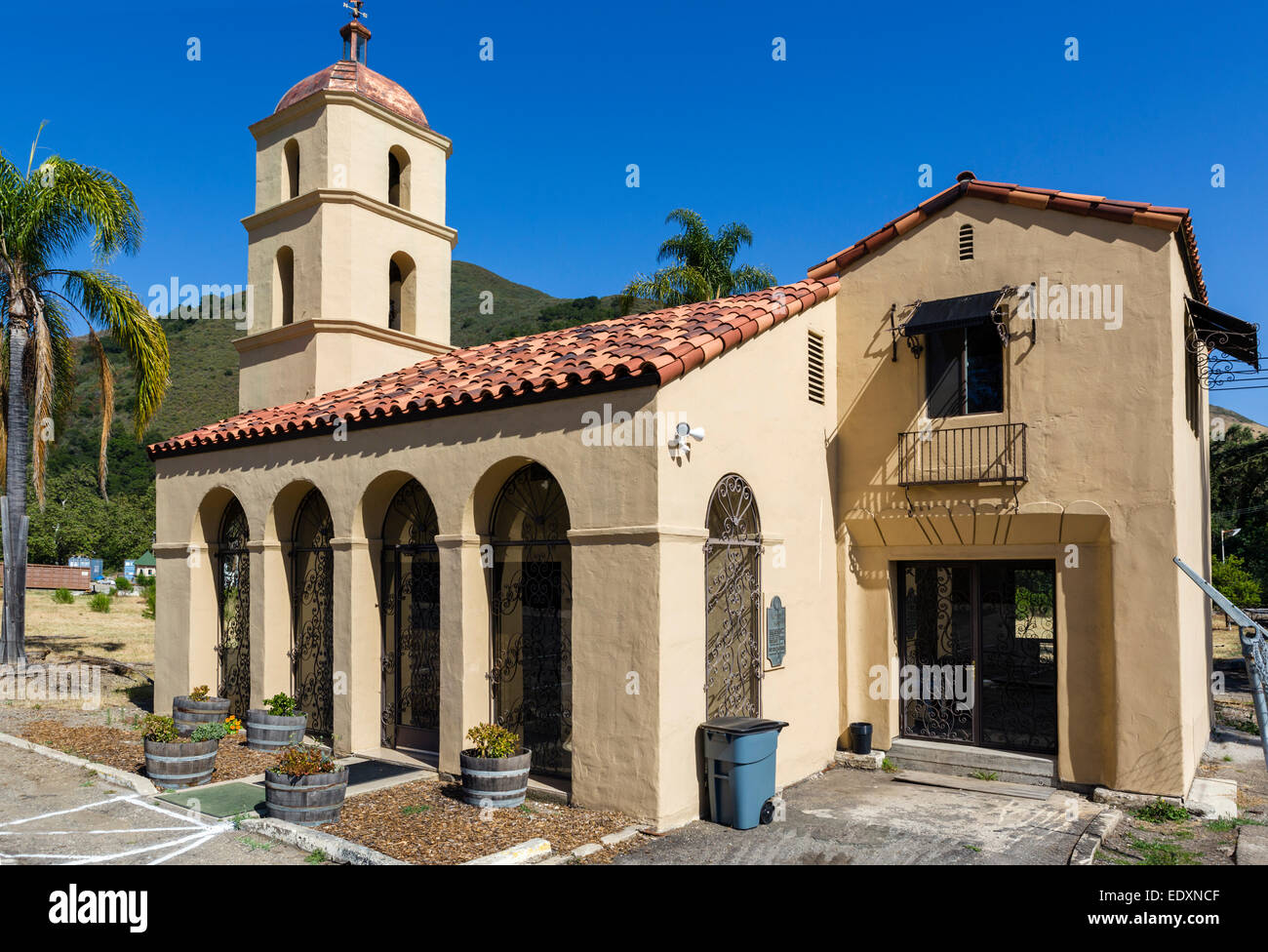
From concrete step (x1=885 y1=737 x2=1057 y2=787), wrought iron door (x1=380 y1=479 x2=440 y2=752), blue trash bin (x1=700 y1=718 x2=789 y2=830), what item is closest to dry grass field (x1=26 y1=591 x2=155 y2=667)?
wrought iron door (x1=380 y1=479 x2=440 y2=752)

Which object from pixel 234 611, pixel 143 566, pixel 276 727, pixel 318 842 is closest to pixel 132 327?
pixel 234 611

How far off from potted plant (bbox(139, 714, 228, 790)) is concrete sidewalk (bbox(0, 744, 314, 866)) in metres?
0.35

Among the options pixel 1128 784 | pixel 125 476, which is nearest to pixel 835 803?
pixel 1128 784

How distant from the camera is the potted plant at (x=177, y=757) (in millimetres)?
9977

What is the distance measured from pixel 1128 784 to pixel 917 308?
19.0ft

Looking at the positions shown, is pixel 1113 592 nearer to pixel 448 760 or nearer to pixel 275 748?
pixel 448 760

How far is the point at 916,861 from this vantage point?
781cm

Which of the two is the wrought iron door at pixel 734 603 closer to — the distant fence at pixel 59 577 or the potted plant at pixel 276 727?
the potted plant at pixel 276 727

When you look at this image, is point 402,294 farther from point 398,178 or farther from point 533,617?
point 533,617

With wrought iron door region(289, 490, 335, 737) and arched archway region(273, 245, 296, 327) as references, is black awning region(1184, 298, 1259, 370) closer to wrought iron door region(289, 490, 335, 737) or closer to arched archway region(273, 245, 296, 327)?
wrought iron door region(289, 490, 335, 737)

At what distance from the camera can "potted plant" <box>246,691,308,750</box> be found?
11.7 meters

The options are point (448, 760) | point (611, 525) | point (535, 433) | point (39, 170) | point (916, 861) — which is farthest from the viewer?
point (39, 170)

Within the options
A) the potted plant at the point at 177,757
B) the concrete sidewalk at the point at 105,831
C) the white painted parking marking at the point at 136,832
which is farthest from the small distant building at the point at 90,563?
the white painted parking marking at the point at 136,832

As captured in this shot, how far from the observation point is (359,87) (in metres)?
16.0
